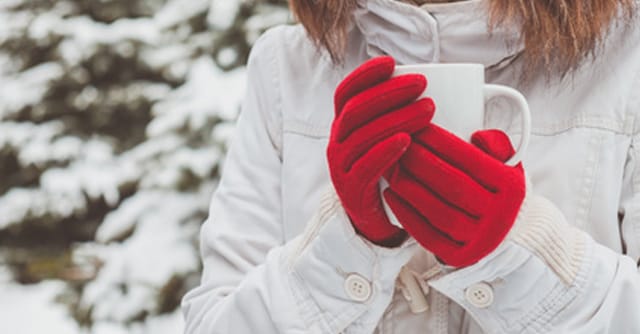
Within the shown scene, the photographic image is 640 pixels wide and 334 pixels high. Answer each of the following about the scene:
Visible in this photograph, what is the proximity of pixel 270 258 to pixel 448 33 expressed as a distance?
0.32m

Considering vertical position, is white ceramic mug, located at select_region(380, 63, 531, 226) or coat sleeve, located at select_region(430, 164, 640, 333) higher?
white ceramic mug, located at select_region(380, 63, 531, 226)

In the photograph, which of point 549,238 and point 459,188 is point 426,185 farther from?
point 549,238

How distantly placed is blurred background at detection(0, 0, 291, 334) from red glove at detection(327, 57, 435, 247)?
1.41 m

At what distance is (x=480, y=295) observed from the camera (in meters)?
0.75

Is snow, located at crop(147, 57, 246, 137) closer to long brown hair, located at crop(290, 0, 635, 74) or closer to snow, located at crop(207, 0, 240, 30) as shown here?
snow, located at crop(207, 0, 240, 30)

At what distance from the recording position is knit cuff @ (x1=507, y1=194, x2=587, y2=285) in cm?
71

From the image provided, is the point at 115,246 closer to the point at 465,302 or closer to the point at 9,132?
the point at 9,132

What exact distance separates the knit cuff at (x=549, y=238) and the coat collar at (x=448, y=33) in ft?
0.62

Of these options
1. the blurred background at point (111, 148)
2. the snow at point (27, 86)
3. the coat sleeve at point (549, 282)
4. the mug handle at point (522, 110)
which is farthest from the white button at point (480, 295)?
the snow at point (27, 86)

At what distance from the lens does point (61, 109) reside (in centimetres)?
268

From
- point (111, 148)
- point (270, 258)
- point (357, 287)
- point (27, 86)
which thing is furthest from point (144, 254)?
point (357, 287)

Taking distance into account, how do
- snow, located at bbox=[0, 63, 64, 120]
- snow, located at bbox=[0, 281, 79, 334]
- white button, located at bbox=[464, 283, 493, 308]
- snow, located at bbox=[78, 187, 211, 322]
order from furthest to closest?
snow, located at bbox=[0, 63, 64, 120]
snow, located at bbox=[0, 281, 79, 334]
snow, located at bbox=[78, 187, 211, 322]
white button, located at bbox=[464, 283, 493, 308]

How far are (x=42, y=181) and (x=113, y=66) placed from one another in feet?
1.58

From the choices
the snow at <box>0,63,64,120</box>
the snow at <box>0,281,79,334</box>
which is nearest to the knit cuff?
the snow at <box>0,281,79,334</box>
